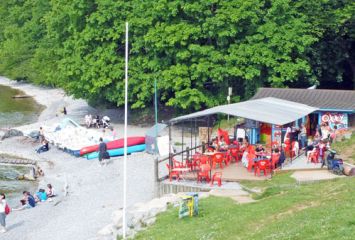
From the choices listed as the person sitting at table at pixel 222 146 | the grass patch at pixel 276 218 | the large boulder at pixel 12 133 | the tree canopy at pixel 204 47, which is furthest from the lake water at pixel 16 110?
the grass patch at pixel 276 218

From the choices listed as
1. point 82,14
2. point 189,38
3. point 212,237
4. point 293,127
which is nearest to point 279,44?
point 189,38

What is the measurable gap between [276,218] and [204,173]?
8.93 metres

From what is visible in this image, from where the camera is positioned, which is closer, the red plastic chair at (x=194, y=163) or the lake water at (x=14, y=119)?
the red plastic chair at (x=194, y=163)

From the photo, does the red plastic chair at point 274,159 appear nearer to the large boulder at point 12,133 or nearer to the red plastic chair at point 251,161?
the red plastic chair at point 251,161

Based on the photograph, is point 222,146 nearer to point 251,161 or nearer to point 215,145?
point 215,145

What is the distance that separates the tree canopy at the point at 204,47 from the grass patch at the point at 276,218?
67.0 ft

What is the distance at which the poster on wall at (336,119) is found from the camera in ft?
126

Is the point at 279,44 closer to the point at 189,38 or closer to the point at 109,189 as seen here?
the point at 189,38

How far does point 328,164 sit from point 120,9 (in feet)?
78.1

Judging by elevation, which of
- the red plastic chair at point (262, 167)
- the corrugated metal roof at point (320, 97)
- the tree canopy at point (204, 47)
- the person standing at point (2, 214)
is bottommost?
the person standing at point (2, 214)

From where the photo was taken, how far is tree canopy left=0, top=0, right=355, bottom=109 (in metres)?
45.7

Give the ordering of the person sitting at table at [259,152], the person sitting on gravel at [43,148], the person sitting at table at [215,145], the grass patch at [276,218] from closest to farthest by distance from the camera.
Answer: the grass patch at [276,218] → the person sitting at table at [259,152] → the person sitting at table at [215,145] → the person sitting on gravel at [43,148]

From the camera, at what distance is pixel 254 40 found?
4609 cm

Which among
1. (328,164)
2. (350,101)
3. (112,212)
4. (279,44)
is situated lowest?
(112,212)
